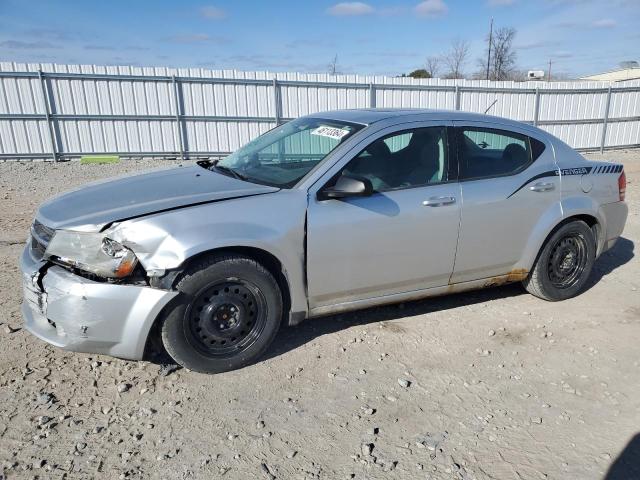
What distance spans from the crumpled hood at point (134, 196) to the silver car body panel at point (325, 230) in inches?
0.4

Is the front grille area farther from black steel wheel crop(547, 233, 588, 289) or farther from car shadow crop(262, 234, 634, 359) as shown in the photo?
black steel wheel crop(547, 233, 588, 289)

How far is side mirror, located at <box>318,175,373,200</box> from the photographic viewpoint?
127 inches

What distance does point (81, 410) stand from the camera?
2.84 m

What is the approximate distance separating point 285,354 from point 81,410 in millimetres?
1343

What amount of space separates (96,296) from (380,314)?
2304 millimetres

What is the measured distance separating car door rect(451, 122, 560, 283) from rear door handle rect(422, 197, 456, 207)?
0.14 meters

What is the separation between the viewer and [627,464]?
2.50 metres

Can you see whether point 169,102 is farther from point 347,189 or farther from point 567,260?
point 567,260

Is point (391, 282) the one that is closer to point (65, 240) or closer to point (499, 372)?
point (499, 372)

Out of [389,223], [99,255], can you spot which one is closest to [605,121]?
[389,223]

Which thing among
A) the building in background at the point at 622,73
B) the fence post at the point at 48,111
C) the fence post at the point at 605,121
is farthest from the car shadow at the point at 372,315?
the building in background at the point at 622,73

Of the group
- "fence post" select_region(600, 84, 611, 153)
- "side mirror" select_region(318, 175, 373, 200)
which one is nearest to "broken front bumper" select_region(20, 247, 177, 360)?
"side mirror" select_region(318, 175, 373, 200)

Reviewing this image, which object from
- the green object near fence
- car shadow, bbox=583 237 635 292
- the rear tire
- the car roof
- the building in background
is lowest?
car shadow, bbox=583 237 635 292

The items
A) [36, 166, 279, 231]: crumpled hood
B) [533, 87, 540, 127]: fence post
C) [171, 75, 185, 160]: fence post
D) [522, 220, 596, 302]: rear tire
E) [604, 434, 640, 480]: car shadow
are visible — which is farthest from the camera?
[533, 87, 540, 127]: fence post
